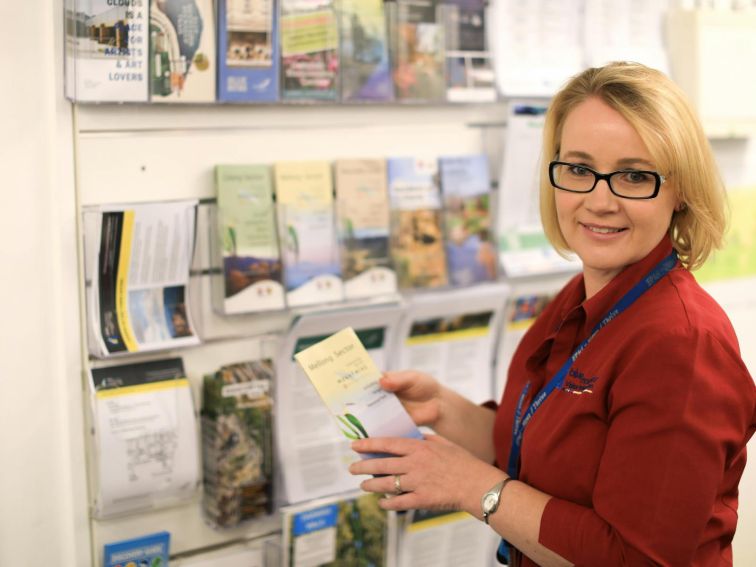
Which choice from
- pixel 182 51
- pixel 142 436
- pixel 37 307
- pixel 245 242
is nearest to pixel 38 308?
pixel 37 307

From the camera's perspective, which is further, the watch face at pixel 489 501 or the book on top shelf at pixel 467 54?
the book on top shelf at pixel 467 54

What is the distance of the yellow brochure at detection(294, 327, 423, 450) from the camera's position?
181 centimetres

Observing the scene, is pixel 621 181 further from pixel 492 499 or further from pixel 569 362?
pixel 492 499

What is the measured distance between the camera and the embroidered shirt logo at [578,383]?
1624 millimetres

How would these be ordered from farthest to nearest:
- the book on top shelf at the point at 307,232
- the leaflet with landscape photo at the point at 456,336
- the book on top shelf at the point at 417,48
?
the leaflet with landscape photo at the point at 456,336, the book on top shelf at the point at 417,48, the book on top shelf at the point at 307,232

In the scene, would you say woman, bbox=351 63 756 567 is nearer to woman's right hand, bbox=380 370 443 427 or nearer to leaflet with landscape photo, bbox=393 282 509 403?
woman's right hand, bbox=380 370 443 427

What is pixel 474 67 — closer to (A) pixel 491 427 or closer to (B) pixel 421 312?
Result: (B) pixel 421 312

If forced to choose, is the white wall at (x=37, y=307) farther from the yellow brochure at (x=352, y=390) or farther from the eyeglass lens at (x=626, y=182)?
the eyeglass lens at (x=626, y=182)

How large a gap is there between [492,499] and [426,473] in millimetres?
146

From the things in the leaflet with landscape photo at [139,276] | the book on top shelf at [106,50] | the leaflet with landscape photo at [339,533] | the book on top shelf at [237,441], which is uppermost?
the book on top shelf at [106,50]

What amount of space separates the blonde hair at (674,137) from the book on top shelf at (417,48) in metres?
0.59

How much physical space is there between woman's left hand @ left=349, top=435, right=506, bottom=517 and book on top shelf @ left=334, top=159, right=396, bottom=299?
530 millimetres

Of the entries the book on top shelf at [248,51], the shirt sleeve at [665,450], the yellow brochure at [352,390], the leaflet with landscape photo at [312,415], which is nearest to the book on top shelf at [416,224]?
the leaflet with landscape photo at [312,415]

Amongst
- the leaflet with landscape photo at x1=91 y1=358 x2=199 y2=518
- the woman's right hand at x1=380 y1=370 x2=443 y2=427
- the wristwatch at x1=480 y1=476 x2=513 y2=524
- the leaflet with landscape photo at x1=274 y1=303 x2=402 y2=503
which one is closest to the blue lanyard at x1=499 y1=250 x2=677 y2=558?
the wristwatch at x1=480 y1=476 x2=513 y2=524
